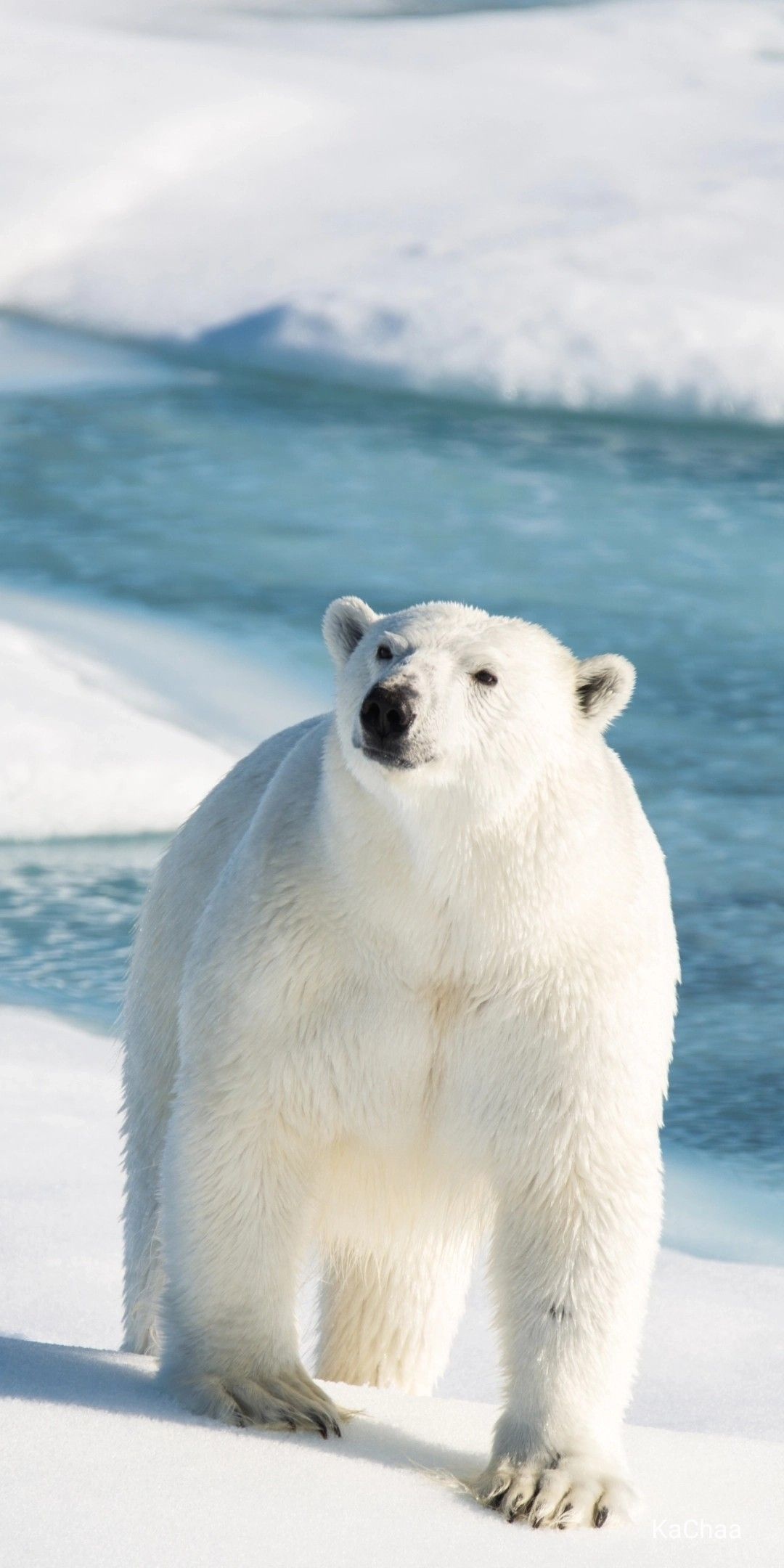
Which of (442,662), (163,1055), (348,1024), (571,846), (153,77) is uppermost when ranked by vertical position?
(153,77)

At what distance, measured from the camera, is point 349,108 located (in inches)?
489

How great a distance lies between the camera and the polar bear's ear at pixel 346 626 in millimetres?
2547

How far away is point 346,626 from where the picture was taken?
2.55m

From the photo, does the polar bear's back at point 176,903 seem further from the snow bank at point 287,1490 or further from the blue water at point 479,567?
the blue water at point 479,567

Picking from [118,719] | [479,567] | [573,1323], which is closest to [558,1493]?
[573,1323]

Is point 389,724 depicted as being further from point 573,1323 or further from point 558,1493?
point 558,1493

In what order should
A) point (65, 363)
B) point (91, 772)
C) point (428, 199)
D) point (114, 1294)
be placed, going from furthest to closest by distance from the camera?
point (428, 199) → point (65, 363) → point (91, 772) → point (114, 1294)

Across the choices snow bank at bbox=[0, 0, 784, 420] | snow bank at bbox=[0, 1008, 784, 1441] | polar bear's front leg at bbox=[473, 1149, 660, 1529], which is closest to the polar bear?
polar bear's front leg at bbox=[473, 1149, 660, 1529]

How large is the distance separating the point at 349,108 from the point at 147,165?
1460 mm

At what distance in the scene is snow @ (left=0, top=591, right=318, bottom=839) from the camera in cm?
559

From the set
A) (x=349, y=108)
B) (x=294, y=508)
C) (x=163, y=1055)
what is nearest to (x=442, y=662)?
(x=163, y=1055)

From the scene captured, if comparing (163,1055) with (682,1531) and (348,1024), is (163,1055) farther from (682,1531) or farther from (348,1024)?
(682,1531)

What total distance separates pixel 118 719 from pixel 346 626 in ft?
11.2

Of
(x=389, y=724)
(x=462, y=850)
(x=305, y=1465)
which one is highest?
(x=389, y=724)
